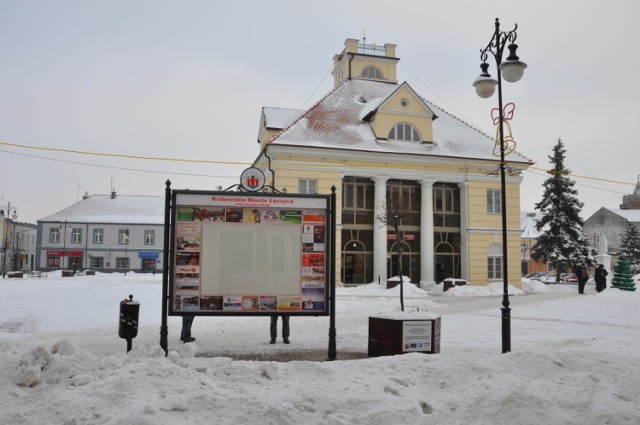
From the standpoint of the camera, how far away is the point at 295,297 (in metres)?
10.4

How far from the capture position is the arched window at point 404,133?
32.8m

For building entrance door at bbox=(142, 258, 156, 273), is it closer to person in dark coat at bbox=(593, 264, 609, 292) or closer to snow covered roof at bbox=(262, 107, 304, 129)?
snow covered roof at bbox=(262, 107, 304, 129)

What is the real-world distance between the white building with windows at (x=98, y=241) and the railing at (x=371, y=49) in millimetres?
35339

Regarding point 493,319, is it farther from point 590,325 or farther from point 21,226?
point 21,226

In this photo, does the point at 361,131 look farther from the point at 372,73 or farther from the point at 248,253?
the point at 248,253

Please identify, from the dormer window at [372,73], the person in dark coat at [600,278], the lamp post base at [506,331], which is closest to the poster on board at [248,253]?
the lamp post base at [506,331]

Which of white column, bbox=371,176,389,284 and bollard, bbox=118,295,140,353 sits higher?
white column, bbox=371,176,389,284

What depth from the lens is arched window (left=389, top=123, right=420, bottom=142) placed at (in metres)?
32.8

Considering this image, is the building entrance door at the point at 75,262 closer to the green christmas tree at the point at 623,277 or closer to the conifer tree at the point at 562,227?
the conifer tree at the point at 562,227

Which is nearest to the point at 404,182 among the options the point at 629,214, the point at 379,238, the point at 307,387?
the point at 379,238

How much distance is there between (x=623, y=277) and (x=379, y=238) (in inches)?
516

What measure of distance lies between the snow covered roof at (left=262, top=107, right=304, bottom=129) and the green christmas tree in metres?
20.9

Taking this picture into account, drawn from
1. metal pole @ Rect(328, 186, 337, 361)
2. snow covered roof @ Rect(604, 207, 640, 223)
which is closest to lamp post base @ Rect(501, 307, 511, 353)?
metal pole @ Rect(328, 186, 337, 361)

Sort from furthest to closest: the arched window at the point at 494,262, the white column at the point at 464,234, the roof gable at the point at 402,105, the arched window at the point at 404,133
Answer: the arched window at the point at 494,262, the white column at the point at 464,234, the arched window at the point at 404,133, the roof gable at the point at 402,105
